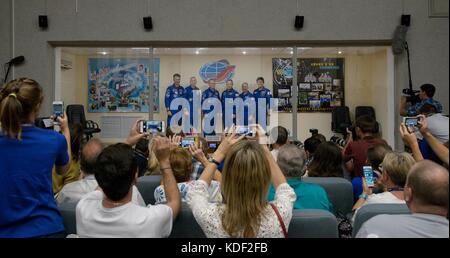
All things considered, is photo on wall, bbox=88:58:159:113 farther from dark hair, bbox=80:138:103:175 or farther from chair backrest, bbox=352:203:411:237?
chair backrest, bbox=352:203:411:237

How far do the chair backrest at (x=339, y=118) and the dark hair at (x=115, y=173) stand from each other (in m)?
6.09

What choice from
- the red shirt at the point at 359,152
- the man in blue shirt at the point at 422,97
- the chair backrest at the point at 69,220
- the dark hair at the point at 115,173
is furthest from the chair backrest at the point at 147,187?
the man in blue shirt at the point at 422,97

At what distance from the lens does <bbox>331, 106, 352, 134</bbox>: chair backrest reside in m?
7.63

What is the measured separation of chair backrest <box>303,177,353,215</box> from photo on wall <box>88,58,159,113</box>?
496 cm

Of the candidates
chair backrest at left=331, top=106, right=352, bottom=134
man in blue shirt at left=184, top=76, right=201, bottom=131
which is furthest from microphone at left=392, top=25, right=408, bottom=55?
man in blue shirt at left=184, top=76, right=201, bottom=131

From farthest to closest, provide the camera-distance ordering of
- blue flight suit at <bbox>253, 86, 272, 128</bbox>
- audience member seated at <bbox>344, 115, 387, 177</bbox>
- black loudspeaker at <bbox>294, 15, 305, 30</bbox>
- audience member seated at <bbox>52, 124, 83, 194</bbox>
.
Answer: blue flight suit at <bbox>253, 86, 272, 128</bbox>, black loudspeaker at <bbox>294, 15, 305, 30</bbox>, audience member seated at <bbox>344, 115, 387, 177</bbox>, audience member seated at <bbox>52, 124, 83, 194</bbox>

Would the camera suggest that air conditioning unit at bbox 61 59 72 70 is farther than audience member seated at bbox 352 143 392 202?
Yes

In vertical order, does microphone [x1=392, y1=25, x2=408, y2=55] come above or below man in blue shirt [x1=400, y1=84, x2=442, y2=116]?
above

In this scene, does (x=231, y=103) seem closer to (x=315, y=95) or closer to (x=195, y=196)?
(x=315, y=95)

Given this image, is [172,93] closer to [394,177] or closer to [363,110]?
[363,110]

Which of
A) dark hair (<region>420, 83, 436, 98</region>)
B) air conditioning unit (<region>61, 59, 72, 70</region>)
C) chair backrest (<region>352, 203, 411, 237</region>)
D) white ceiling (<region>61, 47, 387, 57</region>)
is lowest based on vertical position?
chair backrest (<region>352, 203, 411, 237</region>)

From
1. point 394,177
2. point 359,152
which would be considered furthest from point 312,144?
point 394,177

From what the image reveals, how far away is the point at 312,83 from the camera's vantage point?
7621 millimetres
